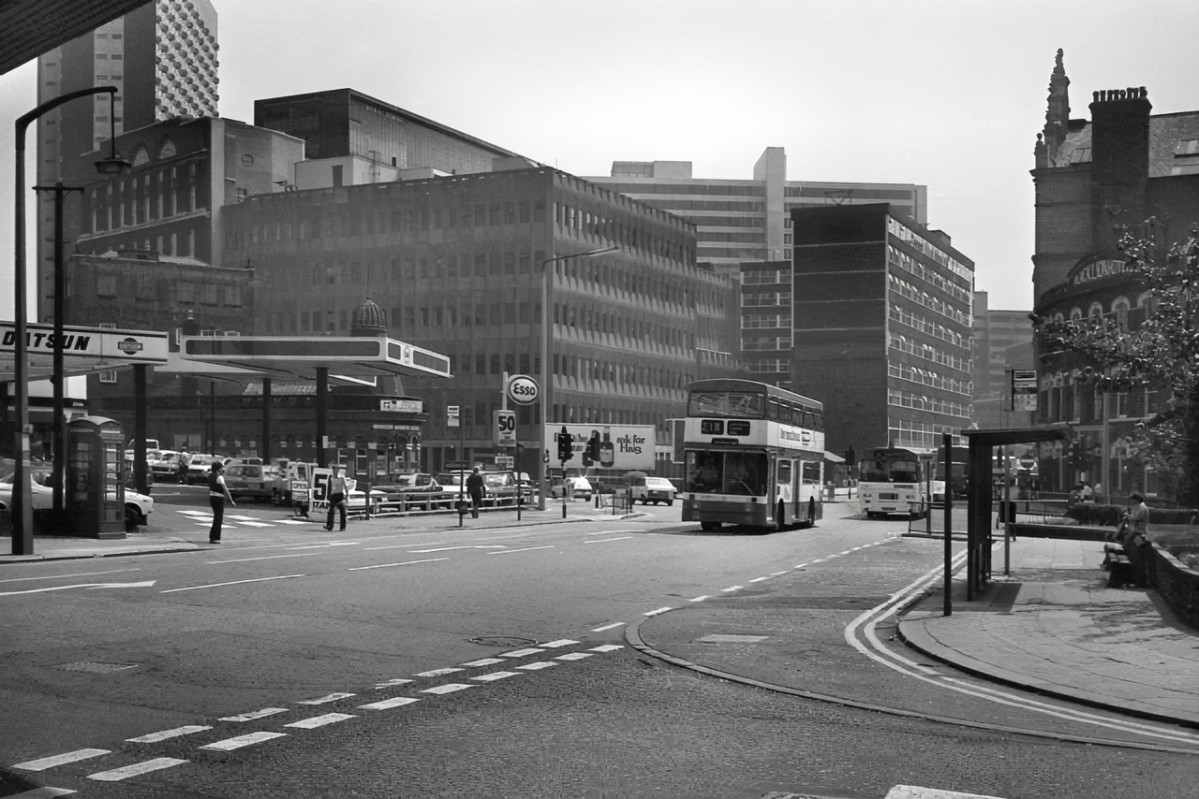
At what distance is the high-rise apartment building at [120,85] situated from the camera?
437 feet

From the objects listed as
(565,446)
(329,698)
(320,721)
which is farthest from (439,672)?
(565,446)

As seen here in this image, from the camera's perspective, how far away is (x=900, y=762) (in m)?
8.04

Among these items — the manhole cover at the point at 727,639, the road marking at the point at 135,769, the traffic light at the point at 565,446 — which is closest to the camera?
the road marking at the point at 135,769

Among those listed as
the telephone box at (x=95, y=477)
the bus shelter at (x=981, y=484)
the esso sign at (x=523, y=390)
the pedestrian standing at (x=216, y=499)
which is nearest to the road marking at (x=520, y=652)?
the bus shelter at (x=981, y=484)

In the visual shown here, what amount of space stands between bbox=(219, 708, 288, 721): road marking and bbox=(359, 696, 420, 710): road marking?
1.97 ft

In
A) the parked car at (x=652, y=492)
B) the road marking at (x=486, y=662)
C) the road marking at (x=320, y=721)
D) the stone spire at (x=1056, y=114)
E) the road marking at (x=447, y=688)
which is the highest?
the stone spire at (x=1056, y=114)

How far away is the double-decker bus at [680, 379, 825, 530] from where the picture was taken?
121 ft

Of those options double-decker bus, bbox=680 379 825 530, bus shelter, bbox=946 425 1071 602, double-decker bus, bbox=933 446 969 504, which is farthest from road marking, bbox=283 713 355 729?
double-decker bus, bbox=933 446 969 504

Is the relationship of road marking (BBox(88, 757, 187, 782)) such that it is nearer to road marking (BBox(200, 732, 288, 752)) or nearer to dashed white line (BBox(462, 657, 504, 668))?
road marking (BBox(200, 732, 288, 752))

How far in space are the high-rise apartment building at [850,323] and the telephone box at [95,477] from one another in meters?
104

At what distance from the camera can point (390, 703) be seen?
31.9 ft

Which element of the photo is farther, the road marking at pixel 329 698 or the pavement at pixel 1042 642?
the pavement at pixel 1042 642

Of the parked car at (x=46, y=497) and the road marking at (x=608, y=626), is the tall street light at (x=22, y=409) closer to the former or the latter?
the parked car at (x=46, y=497)

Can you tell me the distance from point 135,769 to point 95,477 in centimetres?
2313
